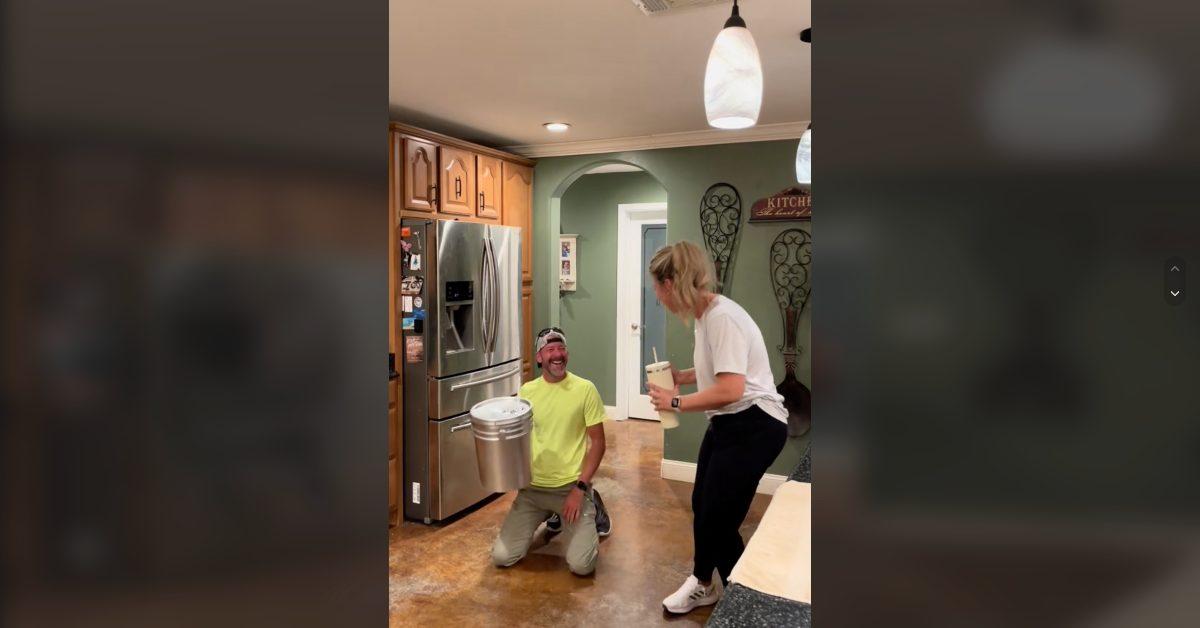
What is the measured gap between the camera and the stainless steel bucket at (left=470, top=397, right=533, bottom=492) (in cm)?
294

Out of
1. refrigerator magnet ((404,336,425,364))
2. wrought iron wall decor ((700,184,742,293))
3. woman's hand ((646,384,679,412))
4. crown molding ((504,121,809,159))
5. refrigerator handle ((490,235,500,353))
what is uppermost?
crown molding ((504,121,809,159))

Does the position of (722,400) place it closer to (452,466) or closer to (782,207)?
(452,466)

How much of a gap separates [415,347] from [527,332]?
1.28 metres

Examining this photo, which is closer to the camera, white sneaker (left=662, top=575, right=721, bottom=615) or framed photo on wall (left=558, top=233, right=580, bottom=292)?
white sneaker (left=662, top=575, right=721, bottom=615)

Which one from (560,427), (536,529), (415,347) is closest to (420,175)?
(415,347)

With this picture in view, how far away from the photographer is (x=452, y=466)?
3.80m

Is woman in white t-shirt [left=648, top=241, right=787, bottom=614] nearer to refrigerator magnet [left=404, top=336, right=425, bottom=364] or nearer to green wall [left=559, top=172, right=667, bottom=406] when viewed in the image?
refrigerator magnet [left=404, top=336, right=425, bottom=364]

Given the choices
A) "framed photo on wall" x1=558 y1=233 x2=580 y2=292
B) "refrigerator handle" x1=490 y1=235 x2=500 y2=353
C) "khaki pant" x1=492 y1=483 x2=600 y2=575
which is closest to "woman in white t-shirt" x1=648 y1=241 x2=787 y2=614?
"khaki pant" x1=492 y1=483 x2=600 y2=575

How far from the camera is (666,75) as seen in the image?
3121mm

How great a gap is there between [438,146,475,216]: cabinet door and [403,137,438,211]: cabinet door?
0.18 ft

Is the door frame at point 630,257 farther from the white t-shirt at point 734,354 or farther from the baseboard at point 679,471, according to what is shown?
the white t-shirt at point 734,354
